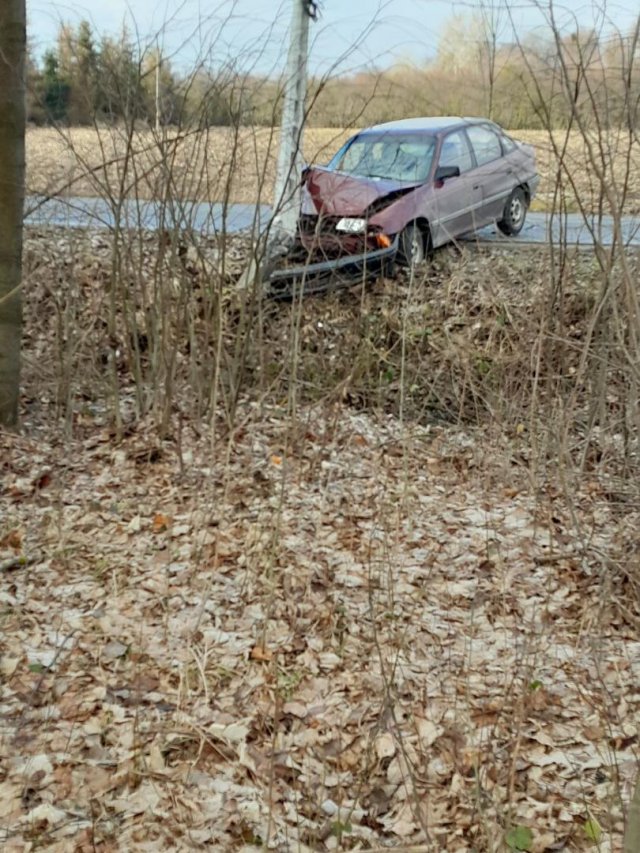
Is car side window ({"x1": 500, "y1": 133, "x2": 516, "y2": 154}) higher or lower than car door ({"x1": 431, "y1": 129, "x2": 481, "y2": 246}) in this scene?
higher

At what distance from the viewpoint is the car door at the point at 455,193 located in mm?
9266

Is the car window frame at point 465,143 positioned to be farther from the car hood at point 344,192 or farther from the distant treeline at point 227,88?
the distant treeline at point 227,88

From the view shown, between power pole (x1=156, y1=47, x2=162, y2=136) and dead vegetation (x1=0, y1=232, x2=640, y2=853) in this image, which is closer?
dead vegetation (x1=0, y1=232, x2=640, y2=853)

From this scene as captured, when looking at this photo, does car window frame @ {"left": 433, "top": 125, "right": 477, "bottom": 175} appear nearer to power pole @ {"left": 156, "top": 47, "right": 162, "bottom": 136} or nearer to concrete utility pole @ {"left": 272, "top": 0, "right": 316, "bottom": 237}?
concrete utility pole @ {"left": 272, "top": 0, "right": 316, "bottom": 237}

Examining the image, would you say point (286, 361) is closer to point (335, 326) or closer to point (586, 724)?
point (335, 326)

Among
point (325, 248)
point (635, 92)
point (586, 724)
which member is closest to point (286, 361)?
point (325, 248)

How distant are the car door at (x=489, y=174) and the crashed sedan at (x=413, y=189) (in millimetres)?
11

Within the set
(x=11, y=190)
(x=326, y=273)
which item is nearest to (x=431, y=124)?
(x=326, y=273)

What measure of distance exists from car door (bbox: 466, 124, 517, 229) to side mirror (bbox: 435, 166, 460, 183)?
451 millimetres

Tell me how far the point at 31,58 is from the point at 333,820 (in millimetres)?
6067

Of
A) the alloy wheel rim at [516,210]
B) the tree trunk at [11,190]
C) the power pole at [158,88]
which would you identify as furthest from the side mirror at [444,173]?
the tree trunk at [11,190]

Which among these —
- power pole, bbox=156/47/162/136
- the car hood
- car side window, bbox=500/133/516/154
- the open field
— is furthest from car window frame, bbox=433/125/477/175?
power pole, bbox=156/47/162/136

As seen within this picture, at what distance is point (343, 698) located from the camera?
3.93 metres

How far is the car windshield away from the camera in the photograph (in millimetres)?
8773
